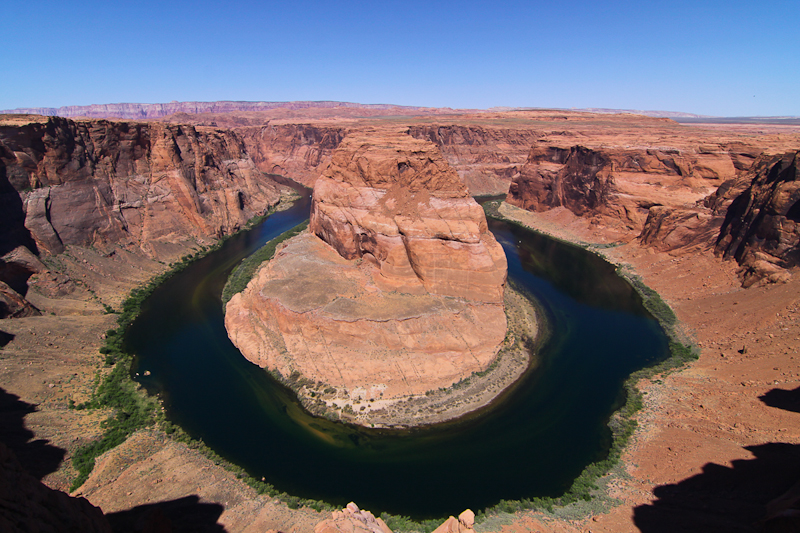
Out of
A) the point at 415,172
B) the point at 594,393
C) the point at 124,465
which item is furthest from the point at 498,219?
the point at 124,465

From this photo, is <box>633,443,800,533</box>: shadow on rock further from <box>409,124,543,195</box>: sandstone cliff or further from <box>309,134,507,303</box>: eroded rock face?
<box>409,124,543,195</box>: sandstone cliff

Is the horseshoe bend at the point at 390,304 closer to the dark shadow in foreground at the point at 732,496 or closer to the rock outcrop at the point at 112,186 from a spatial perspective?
the dark shadow in foreground at the point at 732,496

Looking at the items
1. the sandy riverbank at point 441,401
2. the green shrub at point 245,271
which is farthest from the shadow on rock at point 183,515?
the green shrub at point 245,271

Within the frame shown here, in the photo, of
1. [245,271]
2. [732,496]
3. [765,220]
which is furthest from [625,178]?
A: [245,271]

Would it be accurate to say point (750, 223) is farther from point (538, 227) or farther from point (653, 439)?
point (653, 439)

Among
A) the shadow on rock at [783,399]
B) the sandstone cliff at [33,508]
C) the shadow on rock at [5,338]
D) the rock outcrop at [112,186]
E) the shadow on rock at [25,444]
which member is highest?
the rock outcrop at [112,186]

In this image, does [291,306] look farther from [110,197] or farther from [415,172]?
[110,197]
